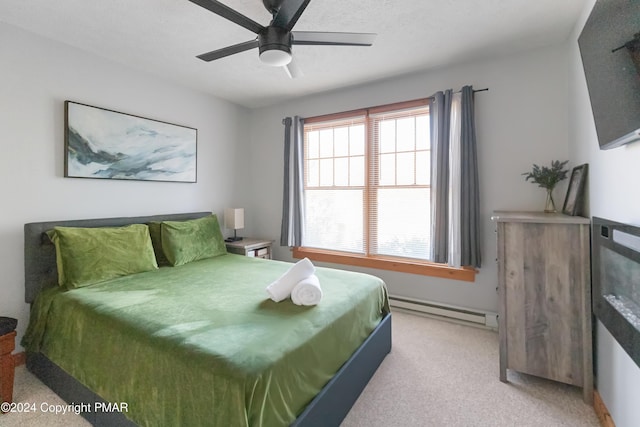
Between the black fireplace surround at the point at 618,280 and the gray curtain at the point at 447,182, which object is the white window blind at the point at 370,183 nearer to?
the gray curtain at the point at 447,182

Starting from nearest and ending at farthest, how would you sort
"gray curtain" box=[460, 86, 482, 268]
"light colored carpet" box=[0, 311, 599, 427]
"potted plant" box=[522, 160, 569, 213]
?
"light colored carpet" box=[0, 311, 599, 427], "potted plant" box=[522, 160, 569, 213], "gray curtain" box=[460, 86, 482, 268]

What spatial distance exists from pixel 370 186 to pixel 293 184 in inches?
41.9

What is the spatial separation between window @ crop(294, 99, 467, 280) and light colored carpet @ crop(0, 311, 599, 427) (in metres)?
0.99

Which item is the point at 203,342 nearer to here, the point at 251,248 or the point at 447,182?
the point at 251,248

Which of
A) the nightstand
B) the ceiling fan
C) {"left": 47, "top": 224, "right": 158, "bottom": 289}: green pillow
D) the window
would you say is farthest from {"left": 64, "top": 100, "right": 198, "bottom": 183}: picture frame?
the ceiling fan

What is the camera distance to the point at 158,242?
293 cm

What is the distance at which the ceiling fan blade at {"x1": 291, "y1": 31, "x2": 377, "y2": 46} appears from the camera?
1770 mm

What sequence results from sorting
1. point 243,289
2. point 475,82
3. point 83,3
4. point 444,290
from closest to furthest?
point 83,3
point 243,289
point 475,82
point 444,290

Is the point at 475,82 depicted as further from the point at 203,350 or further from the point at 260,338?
the point at 203,350

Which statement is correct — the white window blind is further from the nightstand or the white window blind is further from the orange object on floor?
the orange object on floor

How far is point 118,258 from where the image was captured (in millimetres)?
2420

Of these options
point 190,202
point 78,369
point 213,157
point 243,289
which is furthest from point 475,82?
point 78,369

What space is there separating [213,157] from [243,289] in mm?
2377

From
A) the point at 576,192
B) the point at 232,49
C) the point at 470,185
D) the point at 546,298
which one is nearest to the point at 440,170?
the point at 470,185
